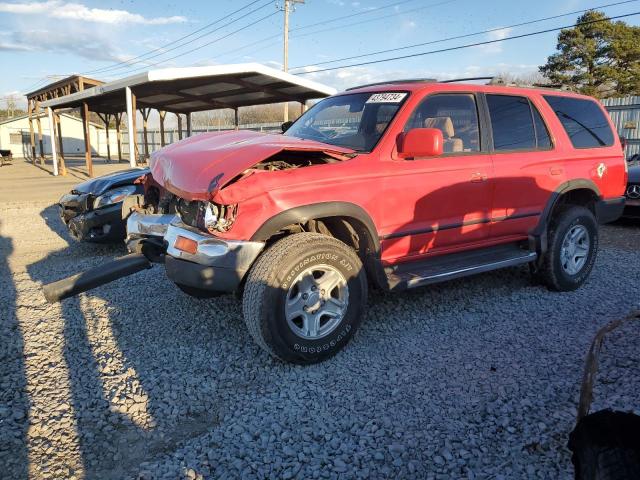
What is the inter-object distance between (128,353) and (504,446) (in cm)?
267

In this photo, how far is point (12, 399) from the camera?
10.00ft

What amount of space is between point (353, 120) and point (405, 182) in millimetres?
836

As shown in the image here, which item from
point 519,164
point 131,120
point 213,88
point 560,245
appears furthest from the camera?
point 213,88

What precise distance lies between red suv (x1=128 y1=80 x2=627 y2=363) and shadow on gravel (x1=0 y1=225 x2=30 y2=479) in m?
1.21

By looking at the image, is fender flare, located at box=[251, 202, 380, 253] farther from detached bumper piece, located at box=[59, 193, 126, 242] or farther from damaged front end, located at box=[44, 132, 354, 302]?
detached bumper piece, located at box=[59, 193, 126, 242]

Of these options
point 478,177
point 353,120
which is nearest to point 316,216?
point 353,120

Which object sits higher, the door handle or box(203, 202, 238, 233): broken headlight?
the door handle

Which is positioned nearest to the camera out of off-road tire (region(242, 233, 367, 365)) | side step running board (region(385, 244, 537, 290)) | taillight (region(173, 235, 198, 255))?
off-road tire (region(242, 233, 367, 365))

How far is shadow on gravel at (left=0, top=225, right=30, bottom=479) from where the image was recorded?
2.50m

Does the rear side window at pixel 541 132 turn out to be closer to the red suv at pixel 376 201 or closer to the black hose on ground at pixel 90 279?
the red suv at pixel 376 201

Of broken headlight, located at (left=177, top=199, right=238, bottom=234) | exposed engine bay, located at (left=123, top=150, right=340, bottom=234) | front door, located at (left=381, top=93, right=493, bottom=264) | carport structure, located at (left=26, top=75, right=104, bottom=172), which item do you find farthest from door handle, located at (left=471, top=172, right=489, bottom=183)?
carport structure, located at (left=26, top=75, right=104, bottom=172)

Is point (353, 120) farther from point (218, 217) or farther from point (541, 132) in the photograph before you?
point (541, 132)

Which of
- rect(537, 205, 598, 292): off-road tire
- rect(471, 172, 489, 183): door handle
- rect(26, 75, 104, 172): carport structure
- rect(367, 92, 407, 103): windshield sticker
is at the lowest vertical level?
rect(537, 205, 598, 292): off-road tire

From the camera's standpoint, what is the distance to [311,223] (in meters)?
3.76
